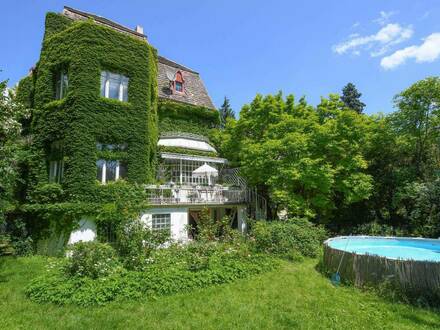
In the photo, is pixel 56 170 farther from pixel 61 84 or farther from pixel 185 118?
Answer: pixel 185 118

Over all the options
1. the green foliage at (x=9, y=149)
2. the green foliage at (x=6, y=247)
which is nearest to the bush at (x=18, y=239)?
the green foliage at (x=6, y=247)

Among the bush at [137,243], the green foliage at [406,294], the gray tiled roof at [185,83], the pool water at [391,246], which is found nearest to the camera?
the green foliage at [406,294]

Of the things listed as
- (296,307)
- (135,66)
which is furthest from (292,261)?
(135,66)

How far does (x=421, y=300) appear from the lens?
809 centimetres

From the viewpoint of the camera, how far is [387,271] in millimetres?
8945

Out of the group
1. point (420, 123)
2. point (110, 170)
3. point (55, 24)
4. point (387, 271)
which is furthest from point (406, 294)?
point (55, 24)

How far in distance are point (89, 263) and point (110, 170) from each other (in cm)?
789

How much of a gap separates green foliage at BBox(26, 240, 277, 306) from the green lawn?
34 centimetres

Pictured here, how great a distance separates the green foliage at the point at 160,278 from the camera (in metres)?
8.11

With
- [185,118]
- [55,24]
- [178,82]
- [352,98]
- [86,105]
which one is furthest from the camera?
[352,98]

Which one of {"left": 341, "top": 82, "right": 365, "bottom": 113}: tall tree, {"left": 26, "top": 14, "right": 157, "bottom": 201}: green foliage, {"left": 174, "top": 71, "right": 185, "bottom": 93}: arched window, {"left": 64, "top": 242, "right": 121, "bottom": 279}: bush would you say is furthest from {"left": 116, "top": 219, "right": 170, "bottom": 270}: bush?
{"left": 341, "top": 82, "right": 365, "bottom": 113}: tall tree

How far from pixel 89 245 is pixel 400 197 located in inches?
731

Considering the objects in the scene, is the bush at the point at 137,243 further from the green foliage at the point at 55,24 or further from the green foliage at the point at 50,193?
the green foliage at the point at 55,24

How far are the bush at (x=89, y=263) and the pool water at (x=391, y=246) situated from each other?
395 inches
